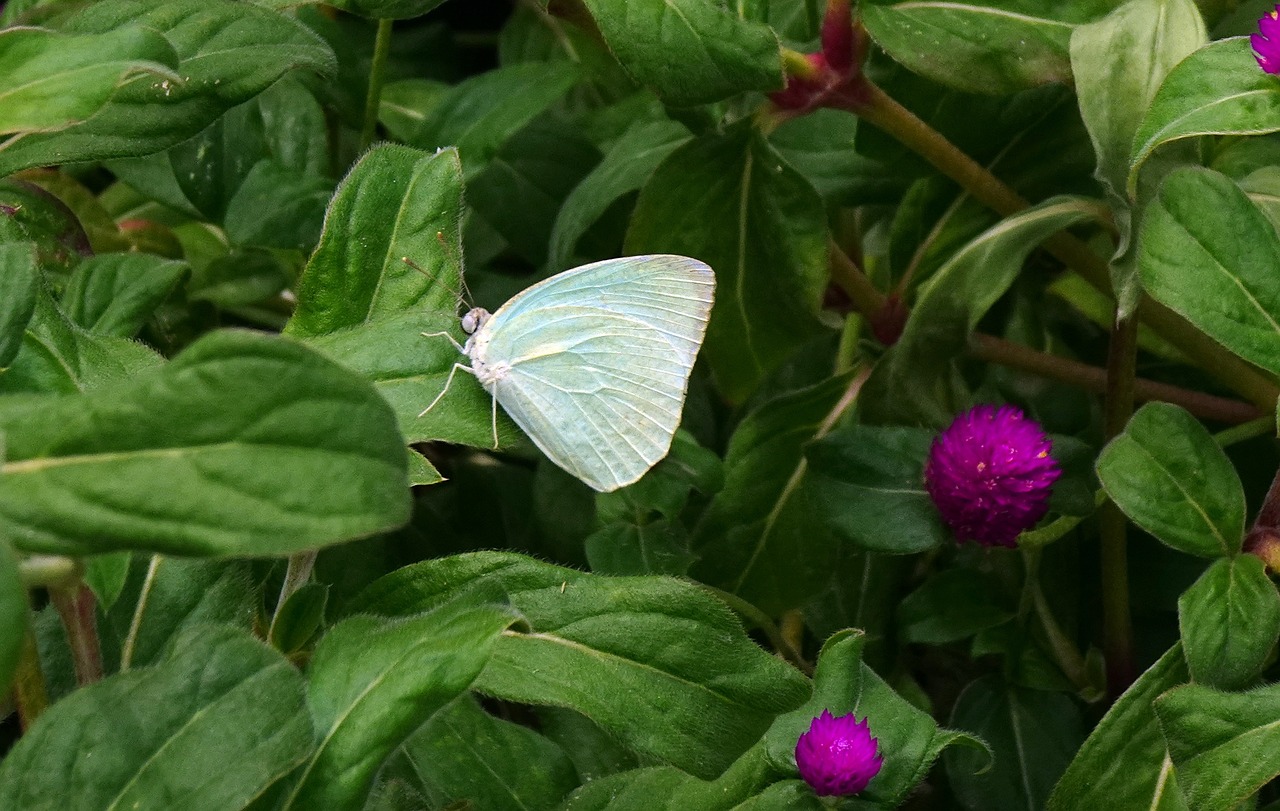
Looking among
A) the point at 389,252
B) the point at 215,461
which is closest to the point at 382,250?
the point at 389,252

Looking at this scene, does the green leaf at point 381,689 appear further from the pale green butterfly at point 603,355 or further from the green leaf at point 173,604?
the pale green butterfly at point 603,355

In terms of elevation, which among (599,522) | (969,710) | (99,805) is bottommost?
(969,710)

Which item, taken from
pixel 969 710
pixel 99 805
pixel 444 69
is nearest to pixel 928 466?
pixel 969 710

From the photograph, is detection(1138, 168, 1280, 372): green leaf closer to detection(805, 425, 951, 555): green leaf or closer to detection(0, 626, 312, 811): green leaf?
detection(805, 425, 951, 555): green leaf

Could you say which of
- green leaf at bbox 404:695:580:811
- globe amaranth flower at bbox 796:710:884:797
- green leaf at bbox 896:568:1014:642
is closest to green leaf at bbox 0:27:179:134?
green leaf at bbox 404:695:580:811

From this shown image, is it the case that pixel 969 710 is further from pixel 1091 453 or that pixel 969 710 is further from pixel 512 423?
pixel 512 423
